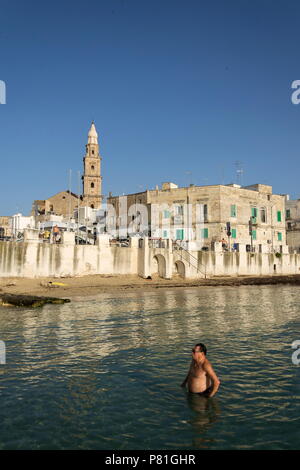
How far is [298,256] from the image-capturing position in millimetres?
48812

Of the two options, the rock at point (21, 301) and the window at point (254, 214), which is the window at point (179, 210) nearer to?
the window at point (254, 214)

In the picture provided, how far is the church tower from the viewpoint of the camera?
76812 millimetres

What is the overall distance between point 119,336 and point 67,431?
6.44m

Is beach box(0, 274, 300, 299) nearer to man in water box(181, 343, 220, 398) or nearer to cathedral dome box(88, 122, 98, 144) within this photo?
man in water box(181, 343, 220, 398)

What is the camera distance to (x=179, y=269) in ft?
124

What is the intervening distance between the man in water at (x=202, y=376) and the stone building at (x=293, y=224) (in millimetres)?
57771

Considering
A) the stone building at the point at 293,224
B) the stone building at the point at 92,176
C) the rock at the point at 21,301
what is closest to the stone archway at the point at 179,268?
the rock at the point at 21,301

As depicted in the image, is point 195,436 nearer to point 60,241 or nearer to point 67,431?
point 67,431

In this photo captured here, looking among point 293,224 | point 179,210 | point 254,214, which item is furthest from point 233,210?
point 293,224

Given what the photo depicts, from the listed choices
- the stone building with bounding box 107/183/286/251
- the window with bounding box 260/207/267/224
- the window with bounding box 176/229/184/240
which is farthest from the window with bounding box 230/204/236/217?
the window with bounding box 176/229/184/240

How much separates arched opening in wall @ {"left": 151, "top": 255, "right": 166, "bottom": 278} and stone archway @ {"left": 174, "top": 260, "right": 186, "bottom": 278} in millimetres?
2475

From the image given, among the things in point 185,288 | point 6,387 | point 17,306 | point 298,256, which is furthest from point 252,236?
point 6,387

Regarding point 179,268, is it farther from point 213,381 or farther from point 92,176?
point 92,176

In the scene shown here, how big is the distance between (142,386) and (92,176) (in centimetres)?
7265
